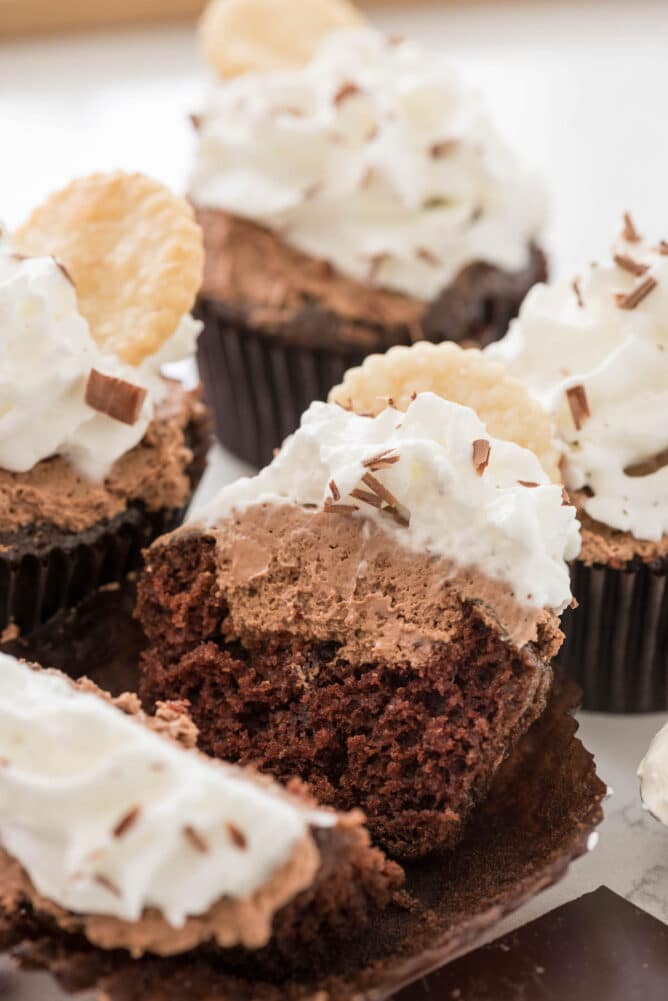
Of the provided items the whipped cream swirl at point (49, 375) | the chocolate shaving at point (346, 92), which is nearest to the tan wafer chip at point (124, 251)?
the whipped cream swirl at point (49, 375)

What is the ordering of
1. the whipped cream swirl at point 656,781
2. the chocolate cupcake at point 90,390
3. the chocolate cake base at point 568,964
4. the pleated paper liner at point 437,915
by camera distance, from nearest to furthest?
1. the pleated paper liner at point 437,915
2. the chocolate cake base at point 568,964
3. the whipped cream swirl at point 656,781
4. the chocolate cupcake at point 90,390

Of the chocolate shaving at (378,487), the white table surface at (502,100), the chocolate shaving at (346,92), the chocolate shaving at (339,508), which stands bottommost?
the white table surface at (502,100)

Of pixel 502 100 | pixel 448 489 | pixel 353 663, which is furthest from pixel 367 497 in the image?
pixel 502 100

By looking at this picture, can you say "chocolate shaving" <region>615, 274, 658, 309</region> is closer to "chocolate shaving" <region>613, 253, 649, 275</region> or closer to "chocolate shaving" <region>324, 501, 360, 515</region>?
"chocolate shaving" <region>613, 253, 649, 275</region>

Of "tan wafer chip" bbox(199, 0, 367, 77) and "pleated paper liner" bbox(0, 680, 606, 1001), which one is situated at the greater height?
"tan wafer chip" bbox(199, 0, 367, 77)

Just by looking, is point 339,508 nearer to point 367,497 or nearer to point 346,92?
point 367,497

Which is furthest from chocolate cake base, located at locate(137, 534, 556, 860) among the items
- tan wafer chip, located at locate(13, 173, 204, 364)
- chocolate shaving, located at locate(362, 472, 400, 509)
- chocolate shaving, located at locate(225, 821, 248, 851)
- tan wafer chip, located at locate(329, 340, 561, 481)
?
chocolate shaving, located at locate(225, 821, 248, 851)

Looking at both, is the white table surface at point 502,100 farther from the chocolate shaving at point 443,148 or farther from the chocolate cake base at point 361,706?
the chocolate cake base at point 361,706
